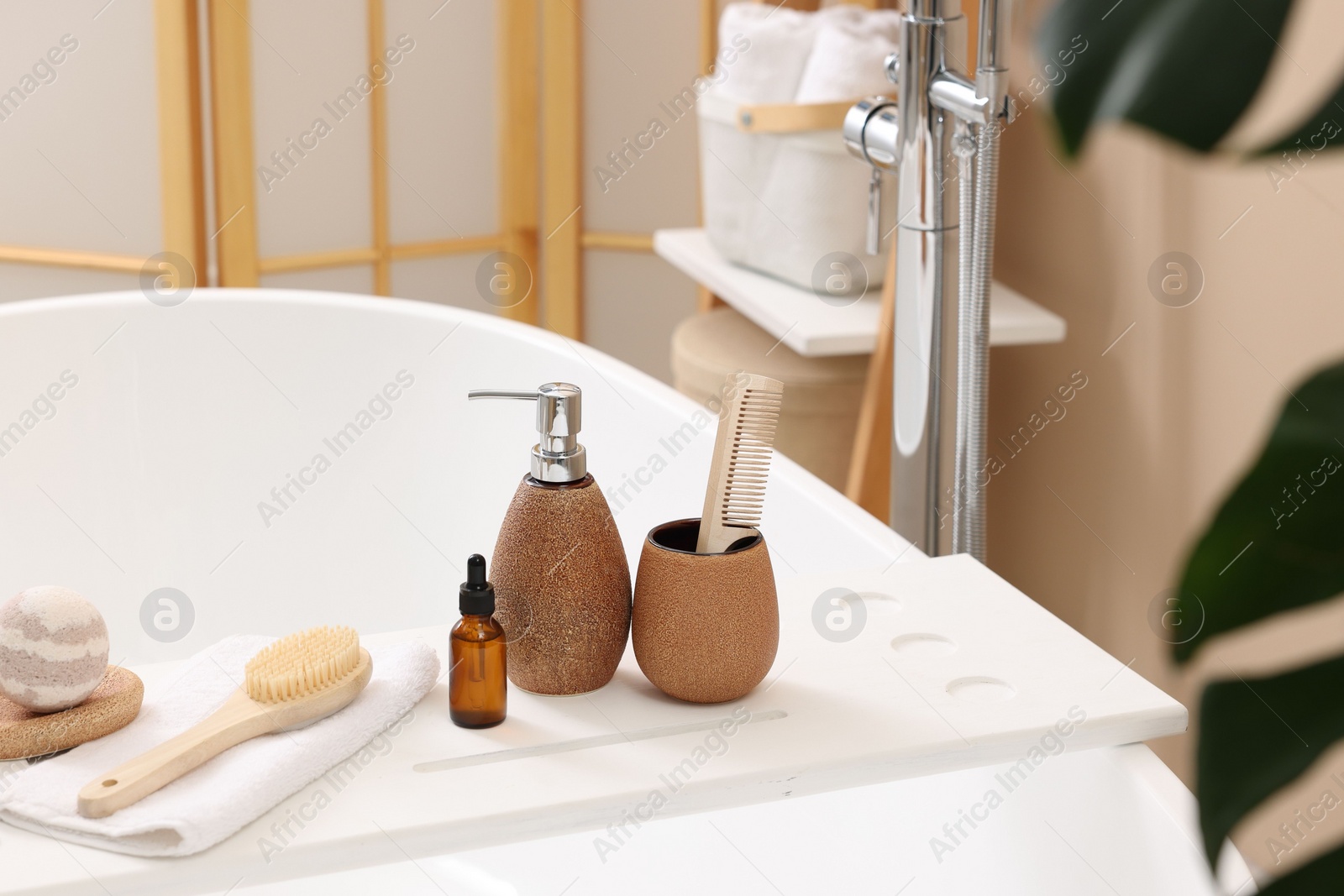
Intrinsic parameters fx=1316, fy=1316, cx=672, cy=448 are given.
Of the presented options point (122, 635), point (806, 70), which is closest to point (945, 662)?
point (806, 70)

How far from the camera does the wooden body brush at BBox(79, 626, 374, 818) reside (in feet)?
1.74

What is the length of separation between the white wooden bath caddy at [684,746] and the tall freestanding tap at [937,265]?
32 cm

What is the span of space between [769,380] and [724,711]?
0.16m

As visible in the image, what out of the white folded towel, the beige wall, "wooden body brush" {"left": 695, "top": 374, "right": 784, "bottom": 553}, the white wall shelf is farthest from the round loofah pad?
the white wall shelf

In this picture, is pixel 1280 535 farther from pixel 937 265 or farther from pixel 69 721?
pixel 937 265

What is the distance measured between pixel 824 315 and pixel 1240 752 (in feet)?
4.39

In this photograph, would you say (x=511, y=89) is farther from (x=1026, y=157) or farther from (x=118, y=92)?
(x=1026, y=157)

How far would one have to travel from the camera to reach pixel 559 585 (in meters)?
0.60

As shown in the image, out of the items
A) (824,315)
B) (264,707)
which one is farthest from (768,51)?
(264,707)

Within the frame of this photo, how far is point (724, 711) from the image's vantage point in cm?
62

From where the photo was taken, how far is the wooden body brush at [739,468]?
2.01ft

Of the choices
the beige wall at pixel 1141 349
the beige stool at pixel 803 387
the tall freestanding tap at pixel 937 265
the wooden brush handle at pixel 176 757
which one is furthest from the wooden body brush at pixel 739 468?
the beige stool at pixel 803 387

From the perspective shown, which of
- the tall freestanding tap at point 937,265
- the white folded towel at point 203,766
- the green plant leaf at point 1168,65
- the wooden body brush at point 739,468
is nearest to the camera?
the green plant leaf at point 1168,65

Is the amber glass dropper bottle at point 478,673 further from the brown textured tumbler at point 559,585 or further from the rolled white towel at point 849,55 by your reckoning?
the rolled white towel at point 849,55
